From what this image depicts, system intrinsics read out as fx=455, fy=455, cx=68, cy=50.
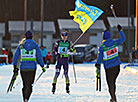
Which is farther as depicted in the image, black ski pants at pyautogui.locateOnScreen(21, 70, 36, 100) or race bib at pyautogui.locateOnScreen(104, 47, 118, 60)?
race bib at pyautogui.locateOnScreen(104, 47, 118, 60)

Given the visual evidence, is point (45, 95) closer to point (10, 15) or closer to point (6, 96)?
point (6, 96)

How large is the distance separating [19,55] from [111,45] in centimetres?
212

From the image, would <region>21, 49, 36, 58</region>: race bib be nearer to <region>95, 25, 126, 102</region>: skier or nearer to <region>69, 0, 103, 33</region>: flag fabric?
<region>95, 25, 126, 102</region>: skier

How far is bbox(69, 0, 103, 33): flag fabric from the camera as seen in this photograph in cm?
1513

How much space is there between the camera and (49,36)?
2270 inches

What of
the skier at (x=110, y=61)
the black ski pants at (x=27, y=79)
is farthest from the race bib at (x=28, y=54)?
the skier at (x=110, y=61)

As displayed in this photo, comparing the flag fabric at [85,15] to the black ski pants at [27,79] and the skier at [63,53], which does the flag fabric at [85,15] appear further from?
the black ski pants at [27,79]

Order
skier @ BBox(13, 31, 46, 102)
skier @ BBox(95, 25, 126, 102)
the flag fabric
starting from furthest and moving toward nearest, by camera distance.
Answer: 1. the flag fabric
2. skier @ BBox(95, 25, 126, 102)
3. skier @ BBox(13, 31, 46, 102)

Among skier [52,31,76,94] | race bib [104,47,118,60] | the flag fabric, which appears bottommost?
skier [52,31,76,94]

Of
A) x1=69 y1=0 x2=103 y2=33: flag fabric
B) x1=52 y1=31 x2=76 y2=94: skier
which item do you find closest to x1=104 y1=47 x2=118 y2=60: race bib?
x1=52 y1=31 x2=76 y2=94: skier

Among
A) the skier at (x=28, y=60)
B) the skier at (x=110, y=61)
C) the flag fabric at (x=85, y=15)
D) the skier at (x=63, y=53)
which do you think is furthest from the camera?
the flag fabric at (x=85, y=15)

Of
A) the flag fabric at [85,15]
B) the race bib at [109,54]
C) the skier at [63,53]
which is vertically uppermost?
the flag fabric at [85,15]

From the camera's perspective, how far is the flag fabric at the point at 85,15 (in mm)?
15128

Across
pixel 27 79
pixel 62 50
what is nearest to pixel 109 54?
pixel 27 79
